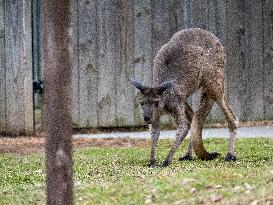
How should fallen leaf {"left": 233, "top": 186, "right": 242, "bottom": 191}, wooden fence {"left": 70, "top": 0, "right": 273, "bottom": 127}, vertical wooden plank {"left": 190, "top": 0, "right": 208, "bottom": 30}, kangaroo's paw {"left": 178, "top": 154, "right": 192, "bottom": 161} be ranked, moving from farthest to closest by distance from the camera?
vertical wooden plank {"left": 190, "top": 0, "right": 208, "bottom": 30}
wooden fence {"left": 70, "top": 0, "right": 273, "bottom": 127}
kangaroo's paw {"left": 178, "top": 154, "right": 192, "bottom": 161}
fallen leaf {"left": 233, "top": 186, "right": 242, "bottom": 191}

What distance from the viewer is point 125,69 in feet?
51.9

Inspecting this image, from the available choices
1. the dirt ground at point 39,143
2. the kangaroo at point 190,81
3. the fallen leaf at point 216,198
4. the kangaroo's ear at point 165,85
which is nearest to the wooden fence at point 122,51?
the dirt ground at point 39,143

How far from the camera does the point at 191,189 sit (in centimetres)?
852

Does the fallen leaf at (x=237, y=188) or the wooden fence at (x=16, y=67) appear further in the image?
the wooden fence at (x=16, y=67)

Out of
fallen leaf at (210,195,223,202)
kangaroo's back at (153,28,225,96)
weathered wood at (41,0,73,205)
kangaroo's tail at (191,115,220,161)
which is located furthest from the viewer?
kangaroo's back at (153,28,225,96)

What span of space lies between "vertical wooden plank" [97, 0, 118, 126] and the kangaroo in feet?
12.9

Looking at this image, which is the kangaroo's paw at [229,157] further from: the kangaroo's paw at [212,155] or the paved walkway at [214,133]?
the paved walkway at [214,133]

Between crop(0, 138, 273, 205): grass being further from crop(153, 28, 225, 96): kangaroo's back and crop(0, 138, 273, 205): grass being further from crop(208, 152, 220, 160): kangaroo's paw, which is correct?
crop(153, 28, 225, 96): kangaroo's back

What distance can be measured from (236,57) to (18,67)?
360 centimetres

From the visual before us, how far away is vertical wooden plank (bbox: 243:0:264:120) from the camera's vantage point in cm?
1622

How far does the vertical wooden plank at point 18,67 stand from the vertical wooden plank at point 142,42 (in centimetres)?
173

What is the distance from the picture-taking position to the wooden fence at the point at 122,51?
15.4 m

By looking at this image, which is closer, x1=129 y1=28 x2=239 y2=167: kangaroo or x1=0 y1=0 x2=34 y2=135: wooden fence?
x1=129 y1=28 x2=239 y2=167: kangaroo

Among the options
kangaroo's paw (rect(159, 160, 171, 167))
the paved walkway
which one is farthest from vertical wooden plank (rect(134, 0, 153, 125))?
kangaroo's paw (rect(159, 160, 171, 167))
